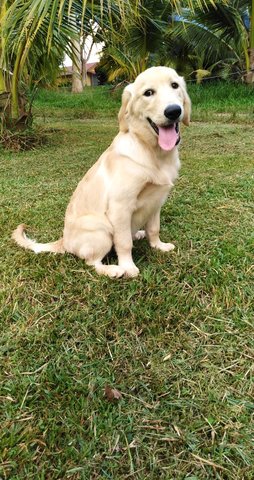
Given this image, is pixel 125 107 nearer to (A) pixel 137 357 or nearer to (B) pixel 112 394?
(A) pixel 137 357

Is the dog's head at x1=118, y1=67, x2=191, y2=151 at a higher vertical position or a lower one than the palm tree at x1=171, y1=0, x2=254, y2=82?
lower

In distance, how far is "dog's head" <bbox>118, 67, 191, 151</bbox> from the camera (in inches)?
72.2

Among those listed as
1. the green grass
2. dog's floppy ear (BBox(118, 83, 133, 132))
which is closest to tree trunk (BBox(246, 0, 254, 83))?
the green grass

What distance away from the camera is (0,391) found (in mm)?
1368

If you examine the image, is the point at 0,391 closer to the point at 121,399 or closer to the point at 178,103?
the point at 121,399

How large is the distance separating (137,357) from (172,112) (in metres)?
1.13

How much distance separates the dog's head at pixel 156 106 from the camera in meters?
1.83

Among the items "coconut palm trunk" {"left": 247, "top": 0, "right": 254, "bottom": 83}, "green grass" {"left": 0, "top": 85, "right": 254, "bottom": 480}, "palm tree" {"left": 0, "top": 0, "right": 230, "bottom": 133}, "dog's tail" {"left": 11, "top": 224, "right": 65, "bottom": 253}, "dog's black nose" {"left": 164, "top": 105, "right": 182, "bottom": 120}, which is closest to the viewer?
"green grass" {"left": 0, "top": 85, "right": 254, "bottom": 480}

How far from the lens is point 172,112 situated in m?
1.81

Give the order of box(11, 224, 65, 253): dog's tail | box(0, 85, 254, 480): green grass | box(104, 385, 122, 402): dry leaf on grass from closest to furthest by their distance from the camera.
Answer: 1. box(0, 85, 254, 480): green grass
2. box(104, 385, 122, 402): dry leaf on grass
3. box(11, 224, 65, 253): dog's tail

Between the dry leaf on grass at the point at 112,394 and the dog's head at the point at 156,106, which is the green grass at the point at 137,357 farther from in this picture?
the dog's head at the point at 156,106

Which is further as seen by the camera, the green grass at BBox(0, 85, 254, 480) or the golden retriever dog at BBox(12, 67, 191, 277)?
the golden retriever dog at BBox(12, 67, 191, 277)

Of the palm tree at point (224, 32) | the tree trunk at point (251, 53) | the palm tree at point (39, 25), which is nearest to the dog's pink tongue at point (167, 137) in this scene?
the palm tree at point (39, 25)

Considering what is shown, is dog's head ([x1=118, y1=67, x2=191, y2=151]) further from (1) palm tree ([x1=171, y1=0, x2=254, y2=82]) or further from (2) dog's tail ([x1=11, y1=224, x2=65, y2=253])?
(1) palm tree ([x1=171, y1=0, x2=254, y2=82])
